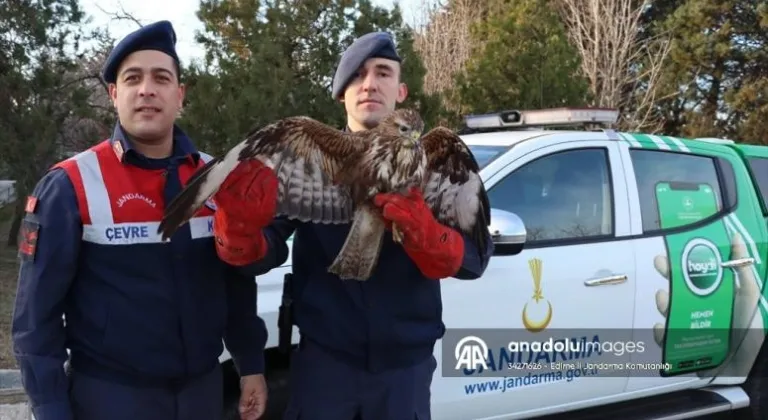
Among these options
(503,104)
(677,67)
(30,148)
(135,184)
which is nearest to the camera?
(135,184)

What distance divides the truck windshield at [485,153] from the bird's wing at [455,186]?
A: 1.15 meters

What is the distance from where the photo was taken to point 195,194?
195 cm

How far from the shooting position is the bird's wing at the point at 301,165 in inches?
78.8

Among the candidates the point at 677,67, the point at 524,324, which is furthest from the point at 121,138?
the point at 677,67

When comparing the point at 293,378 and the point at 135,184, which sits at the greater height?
the point at 135,184

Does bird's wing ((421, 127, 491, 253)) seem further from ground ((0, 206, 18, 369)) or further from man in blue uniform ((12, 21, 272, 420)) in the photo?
ground ((0, 206, 18, 369))

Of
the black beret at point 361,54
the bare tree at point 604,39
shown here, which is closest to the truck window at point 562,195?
the black beret at point 361,54

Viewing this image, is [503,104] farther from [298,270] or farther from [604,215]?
[298,270]

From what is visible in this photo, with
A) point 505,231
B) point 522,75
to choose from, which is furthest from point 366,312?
point 522,75

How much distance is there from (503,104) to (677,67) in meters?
12.6

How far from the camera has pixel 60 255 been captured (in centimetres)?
200

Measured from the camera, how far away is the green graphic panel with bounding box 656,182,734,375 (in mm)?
3957

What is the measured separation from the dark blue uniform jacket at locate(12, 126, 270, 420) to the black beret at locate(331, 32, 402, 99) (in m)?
0.59

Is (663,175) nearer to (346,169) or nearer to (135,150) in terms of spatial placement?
(346,169)
